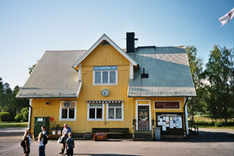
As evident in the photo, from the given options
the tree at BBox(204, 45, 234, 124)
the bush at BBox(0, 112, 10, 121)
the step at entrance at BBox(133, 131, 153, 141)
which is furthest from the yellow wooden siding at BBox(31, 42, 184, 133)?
the bush at BBox(0, 112, 10, 121)

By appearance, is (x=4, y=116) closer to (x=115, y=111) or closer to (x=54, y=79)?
(x=54, y=79)

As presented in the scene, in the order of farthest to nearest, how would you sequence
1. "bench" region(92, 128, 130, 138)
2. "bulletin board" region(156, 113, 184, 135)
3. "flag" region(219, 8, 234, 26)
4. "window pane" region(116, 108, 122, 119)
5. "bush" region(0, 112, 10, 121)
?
"bush" region(0, 112, 10, 121) → "window pane" region(116, 108, 122, 119) → "bench" region(92, 128, 130, 138) → "bulletin board" region(156, 113, 184, 135) → "flag" region(219, 8, 234, 26)

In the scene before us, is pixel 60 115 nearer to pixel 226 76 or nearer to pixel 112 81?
pixel 112 81

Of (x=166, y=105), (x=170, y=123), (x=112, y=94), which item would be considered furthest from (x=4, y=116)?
(x=170, y=123)

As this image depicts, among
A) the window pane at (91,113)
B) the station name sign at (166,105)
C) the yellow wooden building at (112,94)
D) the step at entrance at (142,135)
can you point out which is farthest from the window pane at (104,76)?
the step at entrance at (142,135)

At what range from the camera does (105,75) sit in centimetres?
1942

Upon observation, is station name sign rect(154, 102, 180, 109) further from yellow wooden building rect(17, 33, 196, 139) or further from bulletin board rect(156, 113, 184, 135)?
bulletin board rect(156, 113, 184, 135)

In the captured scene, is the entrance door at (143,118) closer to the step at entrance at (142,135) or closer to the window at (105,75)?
the step at entrance at (142,135)

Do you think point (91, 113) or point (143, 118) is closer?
point (143, 118)

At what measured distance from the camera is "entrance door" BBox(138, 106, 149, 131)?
17.9 m

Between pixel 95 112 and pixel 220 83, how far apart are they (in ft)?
85.0

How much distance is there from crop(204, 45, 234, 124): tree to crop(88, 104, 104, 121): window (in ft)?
77.9

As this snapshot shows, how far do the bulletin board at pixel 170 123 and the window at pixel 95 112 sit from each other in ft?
15.7

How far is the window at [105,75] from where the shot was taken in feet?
63.1
